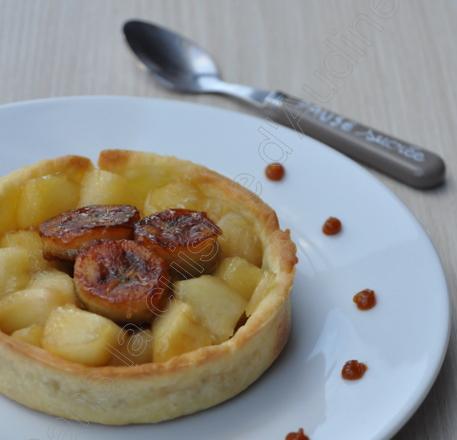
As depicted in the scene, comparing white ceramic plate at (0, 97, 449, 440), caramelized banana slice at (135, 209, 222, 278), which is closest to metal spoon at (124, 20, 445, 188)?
white ceramic plate at (0, 97, 449, 440)

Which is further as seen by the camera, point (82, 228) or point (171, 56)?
point (171, 56)

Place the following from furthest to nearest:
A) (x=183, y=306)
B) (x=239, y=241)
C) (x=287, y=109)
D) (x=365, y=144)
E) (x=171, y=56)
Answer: (x=171, y=56)
(x=287, y=109)
(x=365, y=144)
(x=239, y=241)
(x=183, y=306)

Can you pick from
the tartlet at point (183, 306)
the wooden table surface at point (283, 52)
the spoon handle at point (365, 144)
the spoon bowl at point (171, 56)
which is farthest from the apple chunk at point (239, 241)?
the spoon bowl at point (171, 56)

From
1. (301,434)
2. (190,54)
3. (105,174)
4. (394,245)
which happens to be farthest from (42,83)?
(301,434)

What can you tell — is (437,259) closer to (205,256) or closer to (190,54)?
(205,256)

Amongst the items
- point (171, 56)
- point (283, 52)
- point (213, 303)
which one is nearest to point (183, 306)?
point (213, 303)

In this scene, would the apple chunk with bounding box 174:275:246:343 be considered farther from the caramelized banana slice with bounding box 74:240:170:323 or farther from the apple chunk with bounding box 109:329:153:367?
the apple chunk with bounding box 109:329:153:367

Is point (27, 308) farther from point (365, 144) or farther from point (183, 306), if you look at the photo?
point (365, 144)
